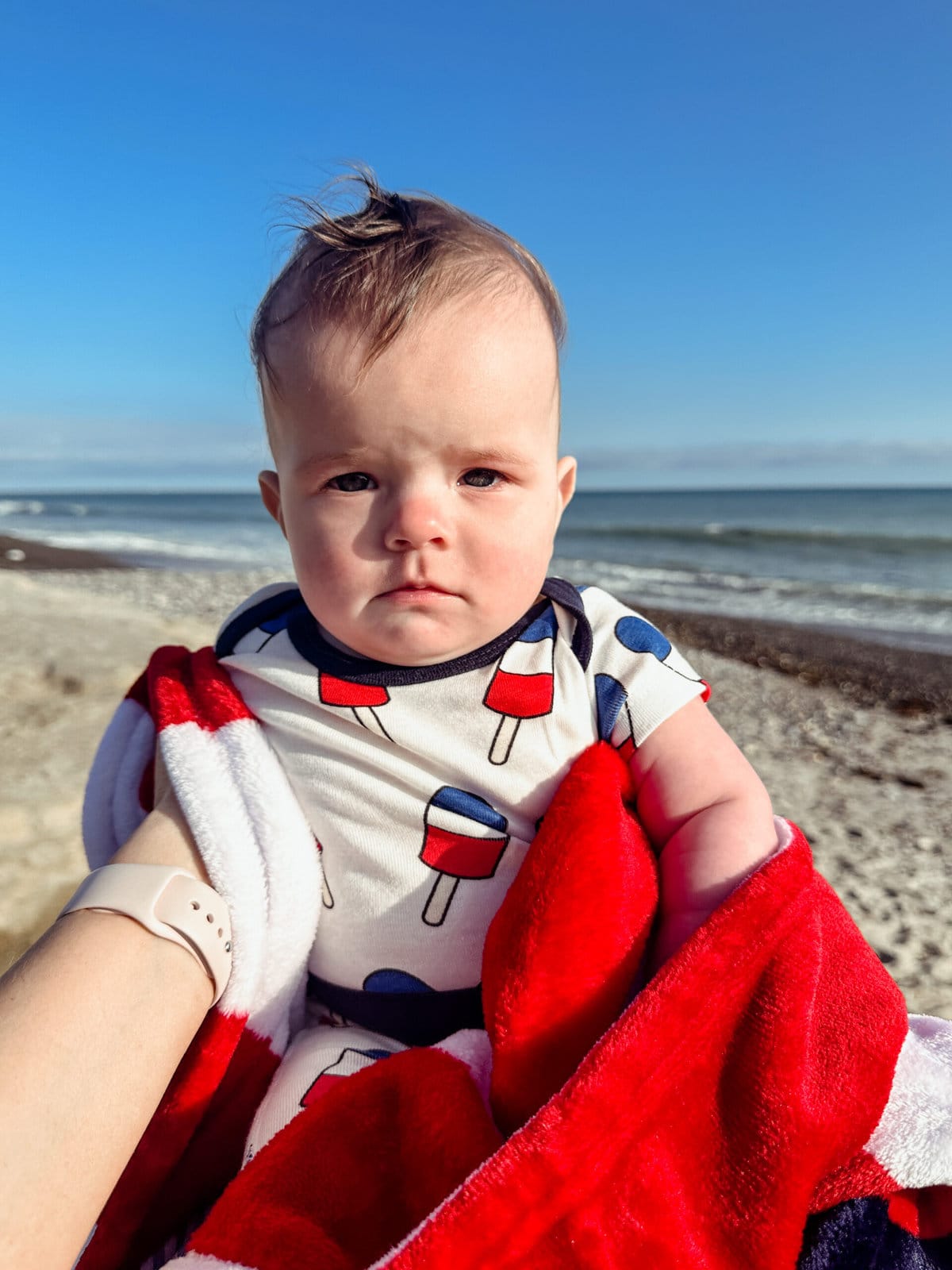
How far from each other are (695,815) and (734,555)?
18.3m

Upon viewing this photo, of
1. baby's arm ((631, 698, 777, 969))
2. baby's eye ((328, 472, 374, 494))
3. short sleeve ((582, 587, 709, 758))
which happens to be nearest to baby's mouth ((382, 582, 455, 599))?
baby's eye ((328, 472, 374, 494))

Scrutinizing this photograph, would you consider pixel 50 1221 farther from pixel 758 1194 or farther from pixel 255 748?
pixel 758 1194

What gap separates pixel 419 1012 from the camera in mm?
1378

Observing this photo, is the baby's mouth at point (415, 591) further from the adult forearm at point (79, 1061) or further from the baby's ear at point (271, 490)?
the adult forearm at point (79, 1061)

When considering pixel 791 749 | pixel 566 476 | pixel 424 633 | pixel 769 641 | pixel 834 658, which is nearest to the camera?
pixel 424 633

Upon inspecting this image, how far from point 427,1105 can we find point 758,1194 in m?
0.41

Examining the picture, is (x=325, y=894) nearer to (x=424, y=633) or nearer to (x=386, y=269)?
(x=424, y=633)

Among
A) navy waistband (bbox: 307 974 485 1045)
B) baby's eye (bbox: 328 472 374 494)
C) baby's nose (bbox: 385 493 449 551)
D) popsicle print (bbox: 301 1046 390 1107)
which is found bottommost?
popsicle print (bbox: 301 1046 390 1107)

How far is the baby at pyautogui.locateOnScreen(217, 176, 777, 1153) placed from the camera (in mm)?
1236

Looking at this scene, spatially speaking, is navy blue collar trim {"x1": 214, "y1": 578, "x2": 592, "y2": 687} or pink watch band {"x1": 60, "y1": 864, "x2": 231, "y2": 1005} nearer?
pink watch band {"x1": 60, "y1": 864, "x2": 231, "y2": 1005}

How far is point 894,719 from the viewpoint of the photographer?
16.3 ft

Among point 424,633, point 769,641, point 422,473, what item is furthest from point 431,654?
point 769,641

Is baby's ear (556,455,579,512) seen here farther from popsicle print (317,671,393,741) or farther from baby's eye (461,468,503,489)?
popsicle print (317,671,393,741)

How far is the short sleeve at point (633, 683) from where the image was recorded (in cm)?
139
